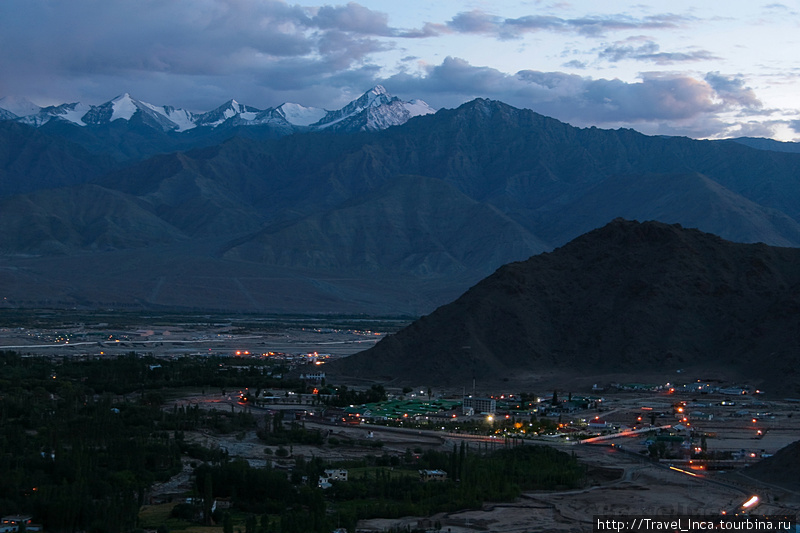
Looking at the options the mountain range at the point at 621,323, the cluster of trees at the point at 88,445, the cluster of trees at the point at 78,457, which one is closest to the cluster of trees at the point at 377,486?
the cluster of trees at the point at 78,457

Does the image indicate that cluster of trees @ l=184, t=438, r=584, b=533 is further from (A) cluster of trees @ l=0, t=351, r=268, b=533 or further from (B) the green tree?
(A) cluster of trees @ l=0, t=351, r=268, b=533

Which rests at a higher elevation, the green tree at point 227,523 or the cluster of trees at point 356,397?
the cluster of trees at point 356,397

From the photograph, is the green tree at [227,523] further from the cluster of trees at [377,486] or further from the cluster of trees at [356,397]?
the cluster of trees at [356,397]

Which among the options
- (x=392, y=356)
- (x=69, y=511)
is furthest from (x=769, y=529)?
(x=392, y=356)

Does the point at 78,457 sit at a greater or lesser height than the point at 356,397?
lesser

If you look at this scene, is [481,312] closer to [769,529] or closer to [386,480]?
[386,480]

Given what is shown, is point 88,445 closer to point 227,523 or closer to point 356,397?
point 227,523

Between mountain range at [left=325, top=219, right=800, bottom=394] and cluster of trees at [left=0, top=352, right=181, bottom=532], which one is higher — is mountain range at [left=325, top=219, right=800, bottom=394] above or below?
above

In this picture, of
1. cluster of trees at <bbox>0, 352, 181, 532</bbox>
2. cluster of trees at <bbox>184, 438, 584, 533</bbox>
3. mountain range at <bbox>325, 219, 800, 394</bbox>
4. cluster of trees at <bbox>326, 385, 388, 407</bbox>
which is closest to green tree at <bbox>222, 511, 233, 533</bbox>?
cluster of trees at <bbox>184, 438, 584, 533</bbox>

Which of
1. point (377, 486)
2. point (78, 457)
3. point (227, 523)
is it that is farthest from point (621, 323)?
point (227, 523)
